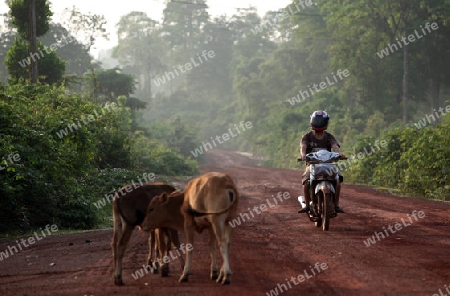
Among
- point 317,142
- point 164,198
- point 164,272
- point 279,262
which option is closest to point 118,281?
point 164,272

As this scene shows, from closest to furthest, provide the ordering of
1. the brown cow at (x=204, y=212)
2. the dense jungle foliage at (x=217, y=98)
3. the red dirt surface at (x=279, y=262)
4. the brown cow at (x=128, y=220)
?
1. the red dirt surface at (x=279, y=262)
2. the brown cow at (x=204, y=212)
3. the brown cow at (x=128, y=220)
4. the dense jungle foliage at (x=217, y=98)

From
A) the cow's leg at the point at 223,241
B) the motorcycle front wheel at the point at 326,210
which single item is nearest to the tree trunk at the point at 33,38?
the motorcycle front wheel at the point at 326,210

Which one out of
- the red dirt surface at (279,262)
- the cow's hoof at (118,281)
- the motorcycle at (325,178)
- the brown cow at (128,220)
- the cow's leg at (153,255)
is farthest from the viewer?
the motorcycle at (325,178)

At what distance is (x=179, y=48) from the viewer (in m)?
104

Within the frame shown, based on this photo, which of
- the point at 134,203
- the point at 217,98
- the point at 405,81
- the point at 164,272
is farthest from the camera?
the point at 217,98

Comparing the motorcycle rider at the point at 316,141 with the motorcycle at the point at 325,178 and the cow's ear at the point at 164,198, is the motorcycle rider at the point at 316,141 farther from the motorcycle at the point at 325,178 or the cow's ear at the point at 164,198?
the cow's ear at the point at 164,198

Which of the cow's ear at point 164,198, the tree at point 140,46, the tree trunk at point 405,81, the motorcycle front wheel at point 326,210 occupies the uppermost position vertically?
the tree at point 140,46

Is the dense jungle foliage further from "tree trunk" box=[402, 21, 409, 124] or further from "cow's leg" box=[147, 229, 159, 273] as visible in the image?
"cow's leg" box=[147, 229, 159, 273]

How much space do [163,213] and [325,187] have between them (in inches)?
168

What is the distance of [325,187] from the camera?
1066 cm

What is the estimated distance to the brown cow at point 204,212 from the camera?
6.82m

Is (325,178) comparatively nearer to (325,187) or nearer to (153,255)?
(325,187)

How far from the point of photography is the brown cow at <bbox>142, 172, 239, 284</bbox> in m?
6.82

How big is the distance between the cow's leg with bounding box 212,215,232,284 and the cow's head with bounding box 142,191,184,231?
79 cm
